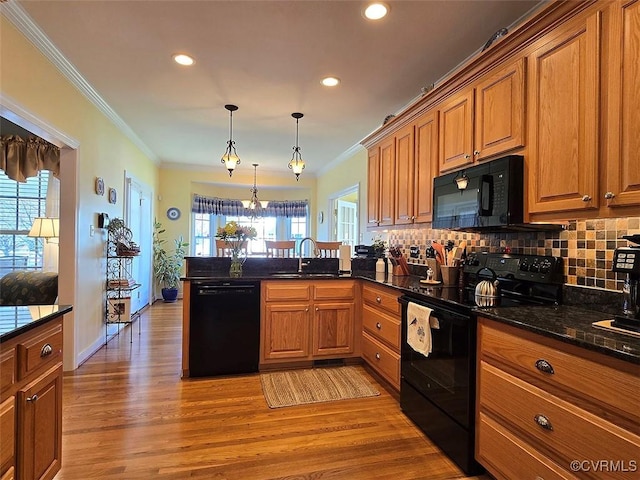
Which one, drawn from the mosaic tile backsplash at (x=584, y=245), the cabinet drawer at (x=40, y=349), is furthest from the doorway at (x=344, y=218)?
the cabinet drawer at (x=40, y=349)

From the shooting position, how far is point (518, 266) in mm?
2199

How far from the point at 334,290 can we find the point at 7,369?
247 cm

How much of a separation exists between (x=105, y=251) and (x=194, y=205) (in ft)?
11.1

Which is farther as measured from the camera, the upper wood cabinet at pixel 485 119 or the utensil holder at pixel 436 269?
the utensil holder at pixel 436 269

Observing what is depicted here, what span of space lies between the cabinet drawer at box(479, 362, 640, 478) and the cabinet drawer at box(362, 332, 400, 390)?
959 mm

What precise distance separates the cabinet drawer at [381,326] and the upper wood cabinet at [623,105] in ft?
5.36

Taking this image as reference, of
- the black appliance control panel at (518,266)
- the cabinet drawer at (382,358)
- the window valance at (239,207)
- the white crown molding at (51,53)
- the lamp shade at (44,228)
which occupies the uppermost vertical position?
the white crown molding at (51,53)

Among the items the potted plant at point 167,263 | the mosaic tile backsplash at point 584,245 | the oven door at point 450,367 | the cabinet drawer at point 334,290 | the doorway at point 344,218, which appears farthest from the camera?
the potted plant at point 167,263

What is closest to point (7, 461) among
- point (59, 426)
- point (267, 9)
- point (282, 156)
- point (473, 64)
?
point (59, 426)

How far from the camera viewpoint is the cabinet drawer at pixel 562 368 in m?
1.16

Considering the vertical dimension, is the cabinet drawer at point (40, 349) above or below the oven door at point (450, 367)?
above

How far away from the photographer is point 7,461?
129 centimetres

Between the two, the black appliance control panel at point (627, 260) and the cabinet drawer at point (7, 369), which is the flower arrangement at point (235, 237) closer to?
the cabinet drawer at point (7, 369)

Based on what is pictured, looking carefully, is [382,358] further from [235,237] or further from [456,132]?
[456,132]
